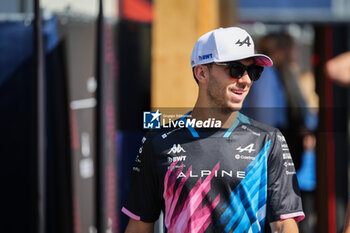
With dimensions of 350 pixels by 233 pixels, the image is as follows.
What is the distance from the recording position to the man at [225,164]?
1.82 meters

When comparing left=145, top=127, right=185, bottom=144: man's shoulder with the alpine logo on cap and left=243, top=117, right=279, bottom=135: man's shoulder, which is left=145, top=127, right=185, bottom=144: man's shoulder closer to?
left=243, top=117, right=279, bottom=135: man's shoulder

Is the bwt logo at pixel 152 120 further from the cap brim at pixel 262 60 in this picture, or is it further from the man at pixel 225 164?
the cap brim at pixel 262 60

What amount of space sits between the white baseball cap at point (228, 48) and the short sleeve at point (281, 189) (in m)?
0.33

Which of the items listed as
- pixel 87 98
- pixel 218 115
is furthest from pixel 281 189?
pixel 87 98

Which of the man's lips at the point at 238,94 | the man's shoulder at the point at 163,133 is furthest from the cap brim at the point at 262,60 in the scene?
the man's shoulder at the point at 163,133

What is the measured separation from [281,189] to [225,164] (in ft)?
0.72

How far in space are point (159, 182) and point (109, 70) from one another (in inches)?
60.3

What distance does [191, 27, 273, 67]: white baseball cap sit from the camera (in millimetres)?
1796

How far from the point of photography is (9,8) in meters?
3.05

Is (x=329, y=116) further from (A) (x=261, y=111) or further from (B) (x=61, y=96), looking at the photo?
(B) (x=61, y=96)

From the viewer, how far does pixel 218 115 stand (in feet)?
6.14

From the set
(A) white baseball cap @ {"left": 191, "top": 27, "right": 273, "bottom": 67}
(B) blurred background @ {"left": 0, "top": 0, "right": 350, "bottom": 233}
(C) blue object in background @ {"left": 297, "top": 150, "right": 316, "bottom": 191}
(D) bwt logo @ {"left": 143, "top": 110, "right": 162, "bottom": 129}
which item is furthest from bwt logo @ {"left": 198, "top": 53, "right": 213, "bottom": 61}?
(C) blue object in background @ {"left": 297, "top": 150, "right": 316, "bottom": 191}

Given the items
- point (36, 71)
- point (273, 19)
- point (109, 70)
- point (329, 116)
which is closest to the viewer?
point (36, 71)

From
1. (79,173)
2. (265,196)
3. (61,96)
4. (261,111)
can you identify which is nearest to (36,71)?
(61,96)
